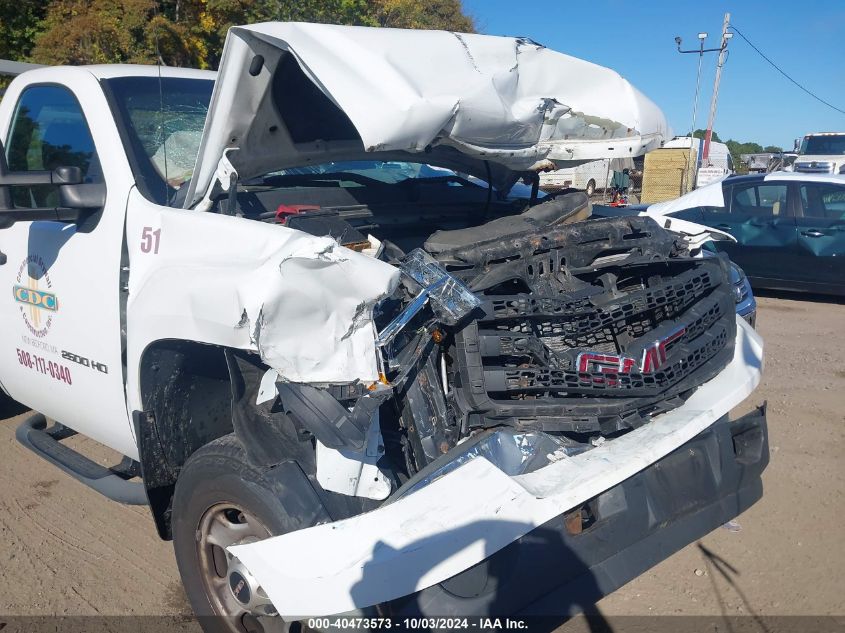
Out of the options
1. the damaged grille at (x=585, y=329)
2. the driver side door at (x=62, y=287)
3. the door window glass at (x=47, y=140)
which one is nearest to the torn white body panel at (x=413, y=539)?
the damaged grille at (x=585, y=329)

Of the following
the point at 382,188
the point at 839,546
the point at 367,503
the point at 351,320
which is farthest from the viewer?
the point at 382,188

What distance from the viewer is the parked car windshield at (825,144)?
2102 cm

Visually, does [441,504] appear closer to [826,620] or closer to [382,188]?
[826,620]

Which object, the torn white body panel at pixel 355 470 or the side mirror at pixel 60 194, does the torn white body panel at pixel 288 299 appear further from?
the side mirror at pixel 60 194

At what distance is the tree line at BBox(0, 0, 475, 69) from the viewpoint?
11742 millimetres

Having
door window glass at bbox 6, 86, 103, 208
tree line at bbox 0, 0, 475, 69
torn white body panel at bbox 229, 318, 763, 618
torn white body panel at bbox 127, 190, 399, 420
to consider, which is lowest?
torn white body panel at bbox 229, 318, 763, 618

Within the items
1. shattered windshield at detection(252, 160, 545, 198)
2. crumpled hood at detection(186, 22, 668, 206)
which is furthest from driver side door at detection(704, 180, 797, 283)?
crumpled hood at detection(186, 22, 668, 206)

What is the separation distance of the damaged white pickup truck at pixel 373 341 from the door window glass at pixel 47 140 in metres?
0.02

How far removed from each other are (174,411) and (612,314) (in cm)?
175

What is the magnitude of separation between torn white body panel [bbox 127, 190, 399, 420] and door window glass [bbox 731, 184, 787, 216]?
8.45 meters

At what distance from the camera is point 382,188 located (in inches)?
155

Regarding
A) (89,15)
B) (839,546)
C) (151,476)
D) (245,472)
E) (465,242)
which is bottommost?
(839,546)

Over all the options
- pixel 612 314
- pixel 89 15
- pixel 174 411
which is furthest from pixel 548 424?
pixel 89 15

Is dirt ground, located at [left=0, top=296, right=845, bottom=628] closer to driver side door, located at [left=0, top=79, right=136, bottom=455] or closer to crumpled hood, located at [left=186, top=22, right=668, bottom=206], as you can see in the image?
driver side door, located at [left=0, top=79, right=136, bottom=455]
